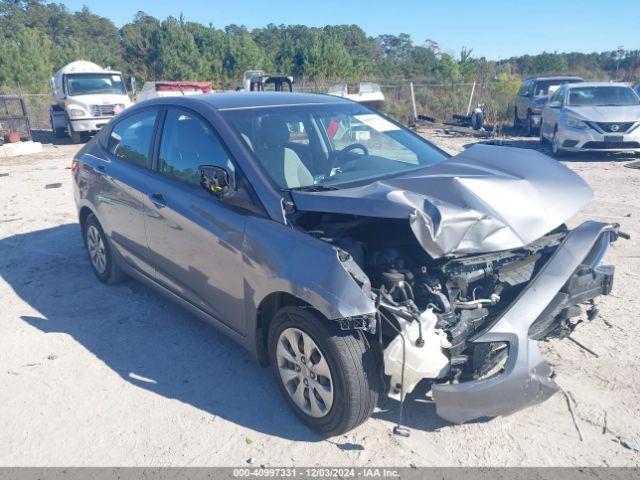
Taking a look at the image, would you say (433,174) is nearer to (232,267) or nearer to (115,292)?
(232,267)

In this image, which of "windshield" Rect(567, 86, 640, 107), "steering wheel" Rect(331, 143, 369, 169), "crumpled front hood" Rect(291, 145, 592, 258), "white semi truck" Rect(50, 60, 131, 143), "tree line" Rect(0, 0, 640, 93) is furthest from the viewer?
"tree line" Rect(0, 0, 640, 93)

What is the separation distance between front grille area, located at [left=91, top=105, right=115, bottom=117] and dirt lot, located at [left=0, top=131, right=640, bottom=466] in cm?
1414

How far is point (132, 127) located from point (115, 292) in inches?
62.9

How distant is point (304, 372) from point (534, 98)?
16553 mm

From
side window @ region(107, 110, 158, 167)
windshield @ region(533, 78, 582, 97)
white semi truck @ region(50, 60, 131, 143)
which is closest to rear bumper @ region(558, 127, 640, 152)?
windshield @ region(533, 78, 582, 97)

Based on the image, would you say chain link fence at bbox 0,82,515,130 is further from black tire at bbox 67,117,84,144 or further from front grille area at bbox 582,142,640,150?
front grille area at bbox 582,142,640,150

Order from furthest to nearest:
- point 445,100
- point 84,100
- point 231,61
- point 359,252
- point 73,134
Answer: point 231,61 → point 445,100 → point 73,134 → point 84,100 → point 359,252

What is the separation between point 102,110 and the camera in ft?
60.0

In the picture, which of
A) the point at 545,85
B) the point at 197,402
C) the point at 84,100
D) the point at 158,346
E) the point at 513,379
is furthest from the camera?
the point at 84,100

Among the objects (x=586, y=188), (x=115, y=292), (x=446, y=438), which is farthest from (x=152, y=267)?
(x=586, y=188)

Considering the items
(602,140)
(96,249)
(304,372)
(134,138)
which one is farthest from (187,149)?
(602,140)

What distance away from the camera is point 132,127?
4.81 meters

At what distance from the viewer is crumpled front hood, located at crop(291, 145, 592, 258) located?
9.61 ft

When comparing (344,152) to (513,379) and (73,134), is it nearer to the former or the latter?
(513,379)
